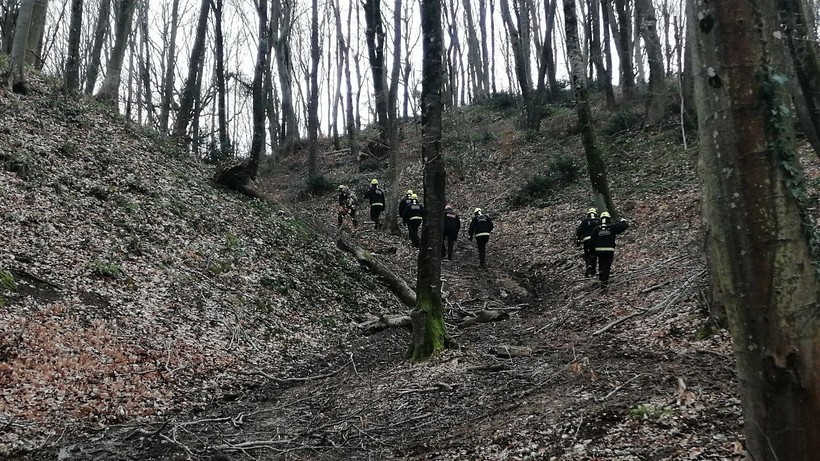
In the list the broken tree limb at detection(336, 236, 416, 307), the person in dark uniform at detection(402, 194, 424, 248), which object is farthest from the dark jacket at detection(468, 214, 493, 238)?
the broken tree limb at detection(336, 236, 416, 307)

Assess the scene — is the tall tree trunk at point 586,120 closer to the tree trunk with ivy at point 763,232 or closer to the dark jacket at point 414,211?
the dark jacket at point 414,211

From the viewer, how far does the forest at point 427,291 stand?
9.04ft

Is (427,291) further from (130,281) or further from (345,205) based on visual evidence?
(345,205)

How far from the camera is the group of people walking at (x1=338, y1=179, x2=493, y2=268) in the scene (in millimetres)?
16484

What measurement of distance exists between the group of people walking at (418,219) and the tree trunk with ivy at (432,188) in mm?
4655

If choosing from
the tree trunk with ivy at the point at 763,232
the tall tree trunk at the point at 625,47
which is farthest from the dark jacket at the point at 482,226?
the tree trunk with ivy at the point at 763,232

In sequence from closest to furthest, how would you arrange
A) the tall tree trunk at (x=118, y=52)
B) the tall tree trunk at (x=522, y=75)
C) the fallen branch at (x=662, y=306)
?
the fallen branch at (x=662, y=306) → the tall tree trunk at (x=118, y=52) → the tall tree trunk at (x=522, y=75)

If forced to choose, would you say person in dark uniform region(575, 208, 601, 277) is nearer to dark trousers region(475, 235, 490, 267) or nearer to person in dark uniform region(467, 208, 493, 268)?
person in dark uniform region(467, 208, 493, 268)

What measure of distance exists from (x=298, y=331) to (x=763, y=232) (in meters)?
9.81

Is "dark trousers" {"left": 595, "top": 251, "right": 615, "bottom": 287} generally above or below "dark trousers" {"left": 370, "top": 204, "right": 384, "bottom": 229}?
below

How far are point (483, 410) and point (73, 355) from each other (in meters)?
5.60

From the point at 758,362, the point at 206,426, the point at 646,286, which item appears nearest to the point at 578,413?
the point at 758,362

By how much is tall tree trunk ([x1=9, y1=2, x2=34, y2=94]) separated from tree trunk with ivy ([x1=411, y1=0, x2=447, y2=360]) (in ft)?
40.3

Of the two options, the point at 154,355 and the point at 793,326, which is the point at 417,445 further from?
the point at 154,355
